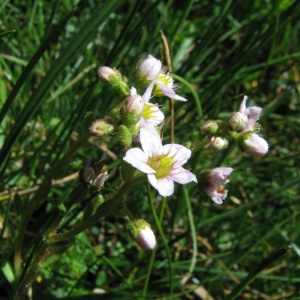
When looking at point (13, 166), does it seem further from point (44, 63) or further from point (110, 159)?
point (44, 63)

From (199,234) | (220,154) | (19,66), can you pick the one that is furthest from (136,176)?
(19,66)

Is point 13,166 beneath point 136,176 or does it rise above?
beneath

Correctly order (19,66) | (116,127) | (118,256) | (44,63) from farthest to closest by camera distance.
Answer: (44,63), (19,66), (118,256), (116,127)

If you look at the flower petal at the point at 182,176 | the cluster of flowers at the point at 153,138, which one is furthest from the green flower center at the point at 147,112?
the flower petal at the point at 182,176

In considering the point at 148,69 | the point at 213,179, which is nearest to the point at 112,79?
the point at 148,69

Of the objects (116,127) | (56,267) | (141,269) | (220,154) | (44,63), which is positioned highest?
(116,127)

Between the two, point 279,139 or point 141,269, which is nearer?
point 141,269
